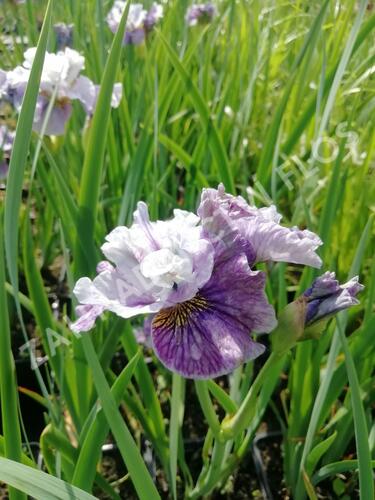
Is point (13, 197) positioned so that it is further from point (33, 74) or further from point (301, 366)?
point (301, 366)

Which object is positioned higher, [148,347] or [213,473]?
[148,347]

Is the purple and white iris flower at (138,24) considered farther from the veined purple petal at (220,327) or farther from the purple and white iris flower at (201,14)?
the veined purple petal at (220,327)

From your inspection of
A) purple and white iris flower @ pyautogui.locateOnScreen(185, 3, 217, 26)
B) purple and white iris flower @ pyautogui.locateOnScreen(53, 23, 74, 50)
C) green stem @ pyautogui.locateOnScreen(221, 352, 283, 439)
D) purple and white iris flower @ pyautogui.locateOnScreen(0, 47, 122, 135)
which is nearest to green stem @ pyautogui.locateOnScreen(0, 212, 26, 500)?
green stem @ pyautogui.locateOnScreen(221, 352, 283, 439)

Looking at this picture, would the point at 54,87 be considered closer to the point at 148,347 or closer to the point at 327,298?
the point at 148,347

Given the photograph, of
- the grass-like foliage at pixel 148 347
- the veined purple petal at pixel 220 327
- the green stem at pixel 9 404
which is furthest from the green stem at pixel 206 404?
the green stem at pixel 9 404

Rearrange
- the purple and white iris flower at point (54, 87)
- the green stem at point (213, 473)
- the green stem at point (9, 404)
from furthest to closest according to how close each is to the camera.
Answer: the purple and white iris flower at point (54, 87) < the green stem at point (213, 473) < the green stem at point (9, 404)

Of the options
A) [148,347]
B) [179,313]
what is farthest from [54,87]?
[179,313]

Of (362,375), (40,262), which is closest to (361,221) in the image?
(362,375)
